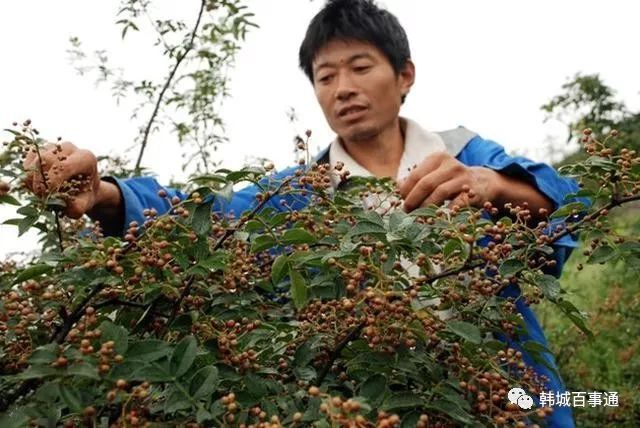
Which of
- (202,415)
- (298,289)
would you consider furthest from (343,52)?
(202,415)

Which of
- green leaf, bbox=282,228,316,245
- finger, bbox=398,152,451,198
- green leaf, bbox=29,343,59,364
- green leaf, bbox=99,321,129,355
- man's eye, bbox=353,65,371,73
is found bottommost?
green leaf, bbox=29,343,59,364

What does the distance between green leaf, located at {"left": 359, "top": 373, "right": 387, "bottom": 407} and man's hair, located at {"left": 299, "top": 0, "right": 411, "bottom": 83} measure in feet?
4.87

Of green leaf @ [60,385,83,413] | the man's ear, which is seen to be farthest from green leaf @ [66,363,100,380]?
the man's ear

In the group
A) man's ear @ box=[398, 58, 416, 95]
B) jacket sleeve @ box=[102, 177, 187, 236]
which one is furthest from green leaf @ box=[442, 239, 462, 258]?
man's ear @ box=[398, 58, 416, 95]

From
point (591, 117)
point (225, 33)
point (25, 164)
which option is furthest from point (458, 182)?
point (591, 117)

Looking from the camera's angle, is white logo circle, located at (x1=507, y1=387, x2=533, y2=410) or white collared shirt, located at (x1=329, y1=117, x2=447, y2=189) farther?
white collared shirt, located at (x1=329, y1=117, x2=447, y2=189)

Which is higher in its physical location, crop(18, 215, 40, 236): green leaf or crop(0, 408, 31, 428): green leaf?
crop(18, 215, 40, 236): green leaf

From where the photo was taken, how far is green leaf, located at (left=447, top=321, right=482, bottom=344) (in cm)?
95

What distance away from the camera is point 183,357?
879 millimetres

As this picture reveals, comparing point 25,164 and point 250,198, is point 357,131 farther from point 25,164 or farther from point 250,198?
point 25,164

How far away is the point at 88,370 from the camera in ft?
2.68

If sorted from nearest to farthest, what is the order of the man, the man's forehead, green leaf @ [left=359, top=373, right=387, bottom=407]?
green leaf @ [left=359, top=373, right=387, bottom=407] < the man < the man's forehead

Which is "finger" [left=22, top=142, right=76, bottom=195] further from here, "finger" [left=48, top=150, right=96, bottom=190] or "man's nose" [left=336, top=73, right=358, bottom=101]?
"man's nose" [left=336, top=73, right=358, bottom=101]

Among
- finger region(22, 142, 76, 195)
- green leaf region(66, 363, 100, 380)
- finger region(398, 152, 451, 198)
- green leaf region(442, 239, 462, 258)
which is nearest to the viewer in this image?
green leaf region(66, 363, 100, 380)
